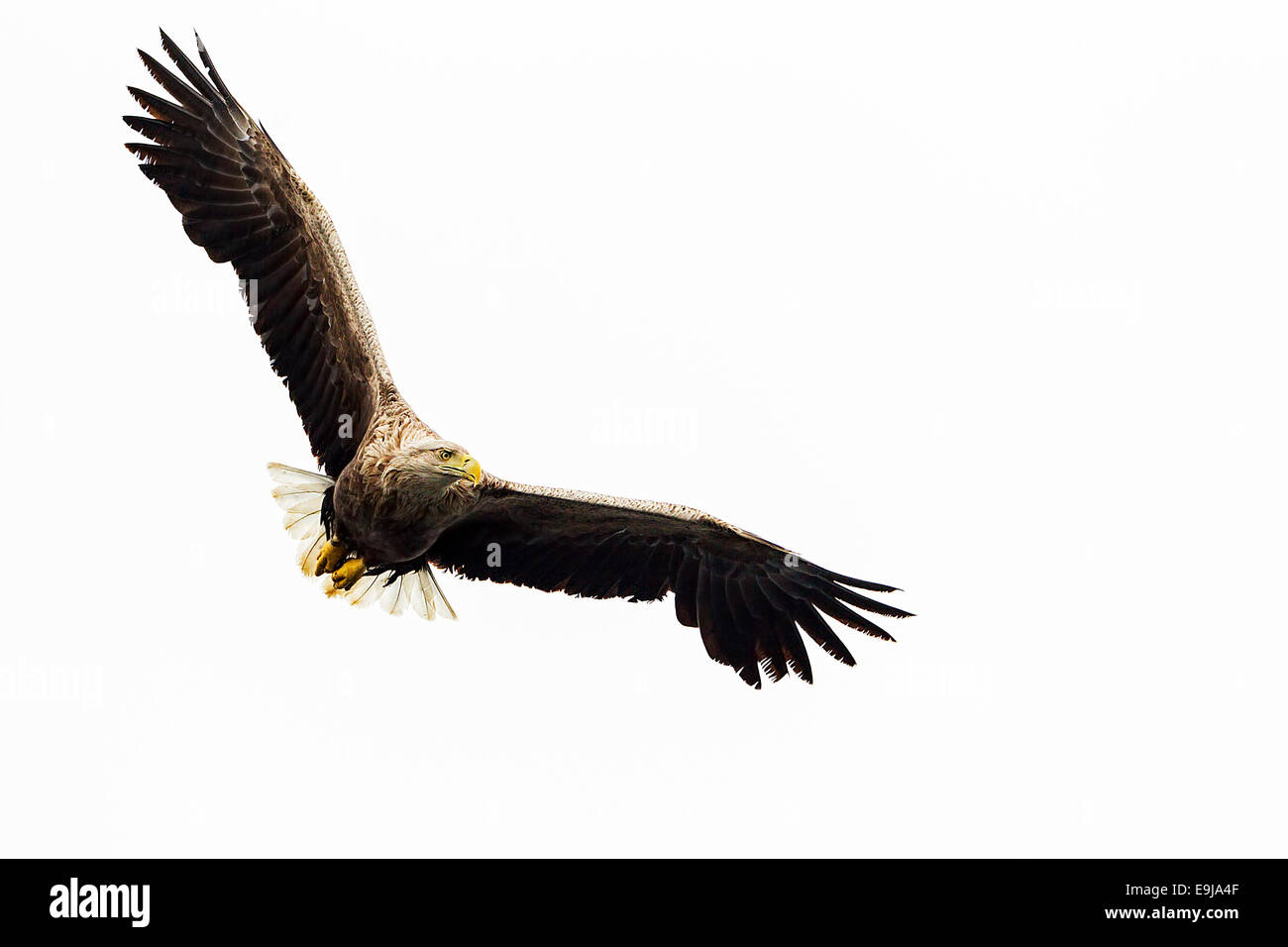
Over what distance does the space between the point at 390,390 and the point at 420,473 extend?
0.80 m

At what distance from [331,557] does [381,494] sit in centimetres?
84

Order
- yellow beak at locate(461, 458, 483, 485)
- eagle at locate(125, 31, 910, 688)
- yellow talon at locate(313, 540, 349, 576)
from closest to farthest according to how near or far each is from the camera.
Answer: yellow beak at locate(461, 458, 483, 485) → eagle at locate(125, 31, 910, 688) → yellow talon at locate(313, 540, 349, 576)

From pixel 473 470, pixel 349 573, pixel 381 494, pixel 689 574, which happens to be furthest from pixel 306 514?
pixel 689 574

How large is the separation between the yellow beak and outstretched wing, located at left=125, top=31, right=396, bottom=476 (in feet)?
2.79

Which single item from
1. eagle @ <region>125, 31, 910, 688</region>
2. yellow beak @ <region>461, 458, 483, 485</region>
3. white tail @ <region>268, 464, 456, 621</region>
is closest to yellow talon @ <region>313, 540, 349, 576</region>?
eagle @ <region>125, 31, 910, 688</region>

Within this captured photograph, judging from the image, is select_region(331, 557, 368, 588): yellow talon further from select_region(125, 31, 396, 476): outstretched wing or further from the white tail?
select_region(125, 31, 396, 476): outstretched wing

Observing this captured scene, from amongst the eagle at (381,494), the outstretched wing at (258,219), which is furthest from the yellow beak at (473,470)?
the outstretched wing at (258,219)

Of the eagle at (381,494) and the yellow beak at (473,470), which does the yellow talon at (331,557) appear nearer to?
the eagle at (381,494)

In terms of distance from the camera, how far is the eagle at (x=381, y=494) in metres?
9.97

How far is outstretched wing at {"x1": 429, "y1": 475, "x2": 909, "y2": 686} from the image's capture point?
424 inches

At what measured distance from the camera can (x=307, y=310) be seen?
10.4 m

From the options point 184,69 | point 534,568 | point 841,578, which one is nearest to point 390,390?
point 534,568

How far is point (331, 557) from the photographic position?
A: 10383 millimetres

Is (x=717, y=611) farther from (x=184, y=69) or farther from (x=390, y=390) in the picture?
(x=184, y=69)
